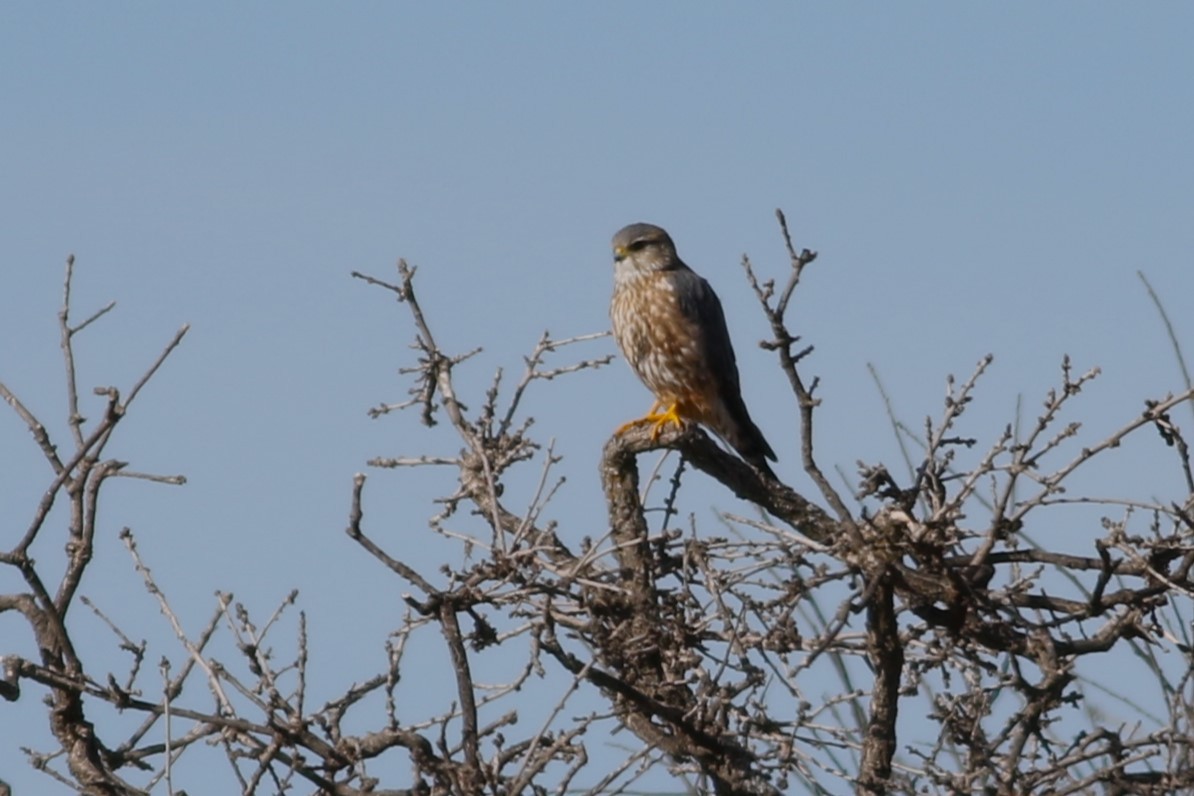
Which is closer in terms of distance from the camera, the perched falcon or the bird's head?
the perched falcon

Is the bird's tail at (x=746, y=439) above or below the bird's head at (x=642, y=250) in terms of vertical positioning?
below

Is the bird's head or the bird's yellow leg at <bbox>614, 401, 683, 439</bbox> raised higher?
the bird's head

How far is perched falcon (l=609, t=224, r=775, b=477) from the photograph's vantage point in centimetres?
580

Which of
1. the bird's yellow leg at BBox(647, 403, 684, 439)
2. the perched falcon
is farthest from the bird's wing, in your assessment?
the bird's yellow leg at BBox(647, 403, 684, 439)

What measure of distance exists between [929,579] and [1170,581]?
0.49m

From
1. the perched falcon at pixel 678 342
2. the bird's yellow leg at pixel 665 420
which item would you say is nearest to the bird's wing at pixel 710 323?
the perched falcon at pixel 678 342

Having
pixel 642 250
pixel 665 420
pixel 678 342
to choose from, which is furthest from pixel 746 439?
pixel 642 250

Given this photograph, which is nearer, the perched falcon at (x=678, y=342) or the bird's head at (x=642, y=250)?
the perched falcon at (x=678, y=342)

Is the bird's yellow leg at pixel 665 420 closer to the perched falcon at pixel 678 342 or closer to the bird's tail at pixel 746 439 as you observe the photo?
the perched falcon at pixel 678 342

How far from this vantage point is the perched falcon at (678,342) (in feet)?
19.0

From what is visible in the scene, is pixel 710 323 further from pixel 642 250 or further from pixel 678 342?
pixel 642 250

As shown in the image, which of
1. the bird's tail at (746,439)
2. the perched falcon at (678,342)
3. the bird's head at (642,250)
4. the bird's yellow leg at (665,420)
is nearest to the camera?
the bird's yellow leg at (665,420)

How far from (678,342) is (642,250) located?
2.03 ft

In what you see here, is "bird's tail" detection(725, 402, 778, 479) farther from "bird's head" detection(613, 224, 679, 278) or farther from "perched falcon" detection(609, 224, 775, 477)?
"bird's head" detection(613, 224, 679, 278)
